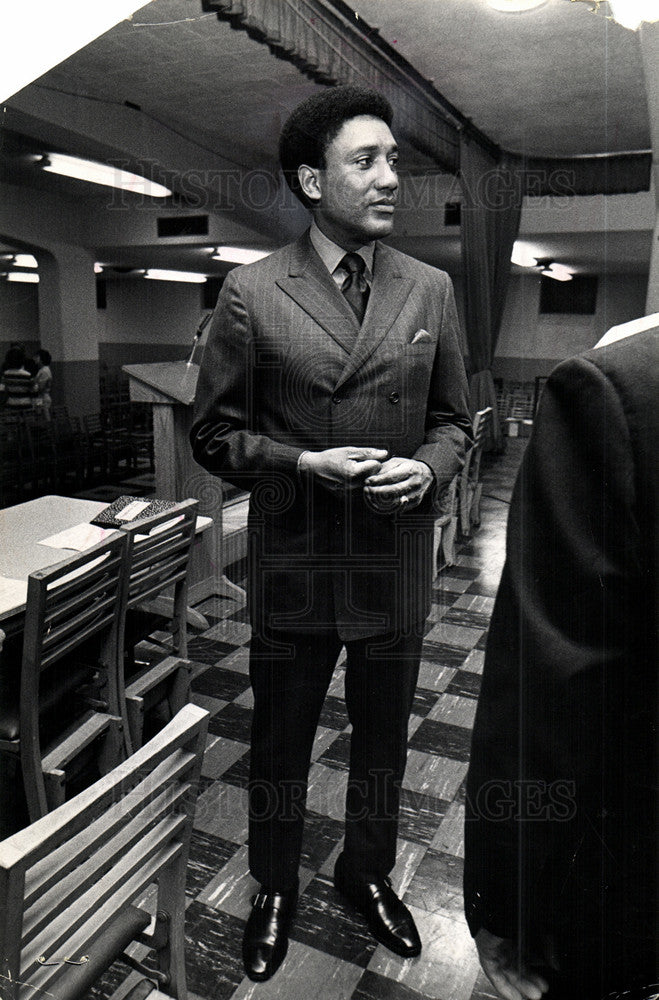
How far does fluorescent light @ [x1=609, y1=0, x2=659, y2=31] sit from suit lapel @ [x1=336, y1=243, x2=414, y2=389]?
0.50 m

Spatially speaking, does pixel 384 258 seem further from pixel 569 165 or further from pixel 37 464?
pixel 37 464

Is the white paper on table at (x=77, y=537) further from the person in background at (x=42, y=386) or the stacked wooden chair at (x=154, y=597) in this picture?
the person in background at (x=42, y=386)

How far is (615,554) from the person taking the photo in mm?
597

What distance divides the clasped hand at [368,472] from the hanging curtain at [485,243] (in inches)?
105

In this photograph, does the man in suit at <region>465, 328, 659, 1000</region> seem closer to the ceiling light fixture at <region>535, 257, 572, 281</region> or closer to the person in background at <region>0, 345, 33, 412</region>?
the person in background at <region>0, 345, 33, 412</region>

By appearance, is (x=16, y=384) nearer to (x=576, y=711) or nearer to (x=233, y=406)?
(x=233, y=406)

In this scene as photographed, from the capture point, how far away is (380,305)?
51.7 inches

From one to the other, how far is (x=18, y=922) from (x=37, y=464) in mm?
4934

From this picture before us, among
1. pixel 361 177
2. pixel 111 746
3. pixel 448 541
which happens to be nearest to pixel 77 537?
pixel 111 746

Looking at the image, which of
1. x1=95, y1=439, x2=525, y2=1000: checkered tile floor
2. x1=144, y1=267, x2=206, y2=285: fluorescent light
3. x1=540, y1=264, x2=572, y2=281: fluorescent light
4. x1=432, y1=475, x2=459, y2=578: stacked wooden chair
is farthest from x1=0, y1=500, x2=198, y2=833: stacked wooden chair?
x1=144, y1=267, x2=206, y2=285: fluorescent light

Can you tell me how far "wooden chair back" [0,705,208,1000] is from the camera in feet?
2.61

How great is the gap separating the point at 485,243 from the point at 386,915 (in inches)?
149

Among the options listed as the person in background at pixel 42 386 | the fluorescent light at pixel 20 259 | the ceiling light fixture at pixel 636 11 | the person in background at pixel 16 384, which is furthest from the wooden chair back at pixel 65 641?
the fluorescent light at pixel 20 259

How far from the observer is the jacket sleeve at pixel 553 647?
1.94 feet
